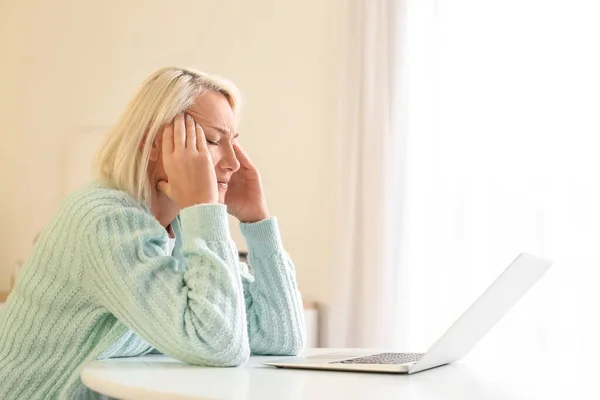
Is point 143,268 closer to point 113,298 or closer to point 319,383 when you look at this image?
point 113,298

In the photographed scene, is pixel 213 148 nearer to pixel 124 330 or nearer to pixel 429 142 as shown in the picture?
pixel 124 330

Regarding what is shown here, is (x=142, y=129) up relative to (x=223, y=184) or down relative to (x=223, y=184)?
up

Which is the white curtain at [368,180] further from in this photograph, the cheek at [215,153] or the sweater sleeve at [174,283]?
the sweater sleeve at [174,283]

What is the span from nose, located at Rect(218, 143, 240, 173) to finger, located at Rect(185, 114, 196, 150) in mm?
90

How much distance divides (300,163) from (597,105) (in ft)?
3.75

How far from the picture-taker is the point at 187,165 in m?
1.40

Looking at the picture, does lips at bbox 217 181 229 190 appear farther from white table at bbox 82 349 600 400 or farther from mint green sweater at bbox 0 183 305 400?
white table at bbox 82 349 600 400

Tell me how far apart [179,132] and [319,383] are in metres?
0.60

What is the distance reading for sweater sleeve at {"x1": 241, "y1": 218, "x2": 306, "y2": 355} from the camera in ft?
5.07

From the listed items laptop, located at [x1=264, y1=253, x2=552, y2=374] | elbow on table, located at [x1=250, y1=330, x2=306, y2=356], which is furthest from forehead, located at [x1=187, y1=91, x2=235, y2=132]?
laptop, located at [x1=264, y1=253, x2=552, y2=374]

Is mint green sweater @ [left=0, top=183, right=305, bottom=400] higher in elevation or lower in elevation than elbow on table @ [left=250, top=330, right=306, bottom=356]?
higher

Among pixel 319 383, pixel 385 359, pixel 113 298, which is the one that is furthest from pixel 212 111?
pixel 319 383

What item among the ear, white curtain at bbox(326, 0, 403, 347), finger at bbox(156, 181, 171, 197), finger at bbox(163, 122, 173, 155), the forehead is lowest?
white curtain at bbox(326, 0, 403, 347)

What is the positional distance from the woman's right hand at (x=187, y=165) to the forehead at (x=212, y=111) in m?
0.04
